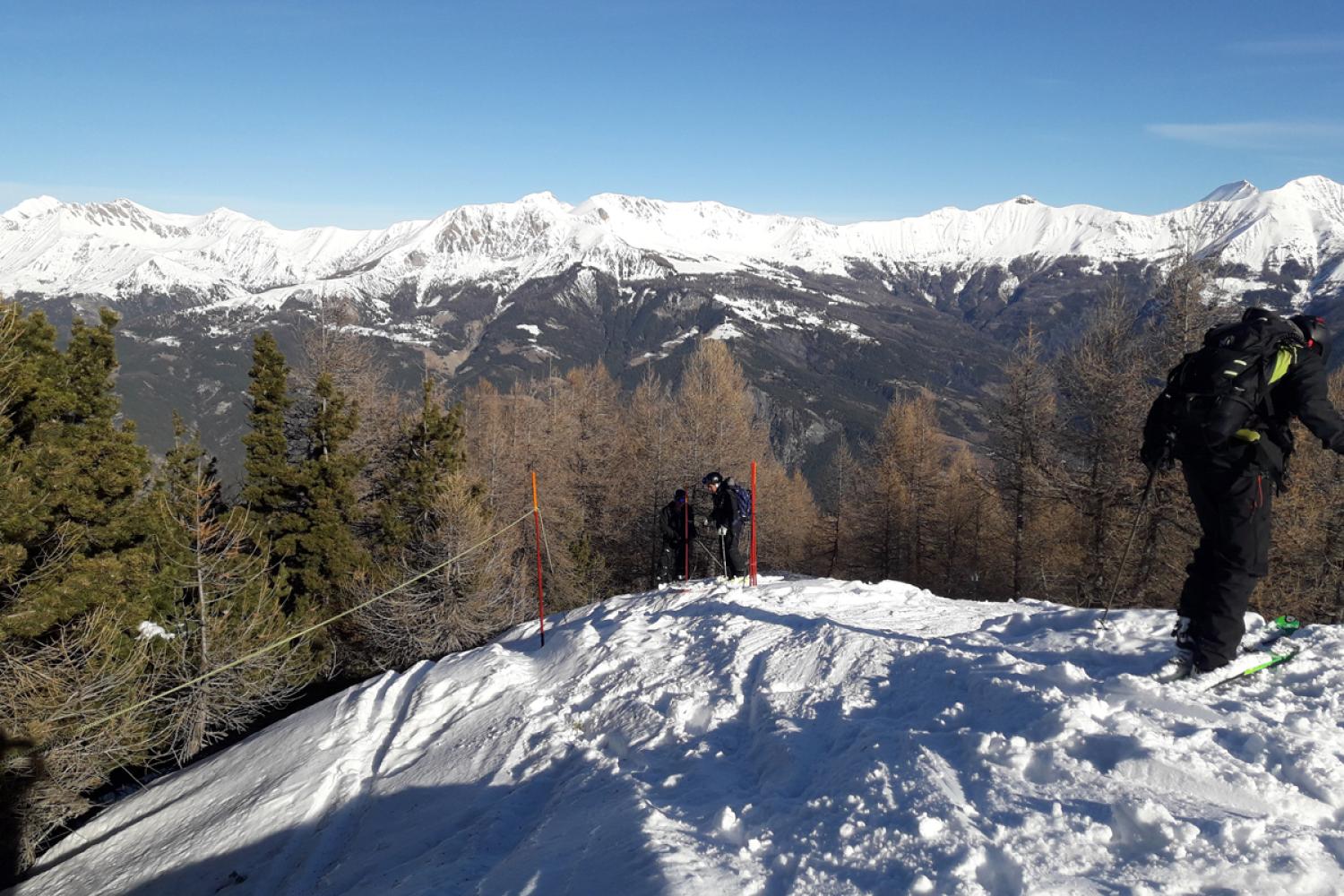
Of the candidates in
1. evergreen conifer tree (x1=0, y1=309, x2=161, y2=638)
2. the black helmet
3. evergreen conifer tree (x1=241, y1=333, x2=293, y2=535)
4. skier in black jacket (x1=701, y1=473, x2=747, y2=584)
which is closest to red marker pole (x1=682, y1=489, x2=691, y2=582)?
skier in black jacket (x1=701, y1=473, x2=747, y2=584)

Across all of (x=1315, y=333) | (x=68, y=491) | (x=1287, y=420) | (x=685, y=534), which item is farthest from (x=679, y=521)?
(x=68, y=491)

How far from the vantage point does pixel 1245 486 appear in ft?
17.5

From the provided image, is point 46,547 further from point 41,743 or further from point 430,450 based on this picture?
point 430,450

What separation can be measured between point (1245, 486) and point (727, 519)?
7961mm

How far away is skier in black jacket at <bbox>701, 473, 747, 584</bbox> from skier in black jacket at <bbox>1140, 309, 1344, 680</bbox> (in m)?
7.36

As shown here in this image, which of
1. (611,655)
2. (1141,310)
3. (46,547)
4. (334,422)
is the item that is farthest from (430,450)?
(1141,310)

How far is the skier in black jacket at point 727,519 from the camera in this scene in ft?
40.9

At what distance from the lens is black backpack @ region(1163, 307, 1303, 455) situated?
5.31 metres

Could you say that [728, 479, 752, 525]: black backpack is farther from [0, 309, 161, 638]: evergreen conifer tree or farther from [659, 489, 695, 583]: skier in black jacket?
[0, 309, 161, 638]: evergreen conifer tree

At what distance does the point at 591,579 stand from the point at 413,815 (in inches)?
1000

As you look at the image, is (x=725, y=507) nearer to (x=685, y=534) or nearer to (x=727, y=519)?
(x=727, y=519)

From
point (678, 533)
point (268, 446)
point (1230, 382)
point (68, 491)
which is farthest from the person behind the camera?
point (268, 446)

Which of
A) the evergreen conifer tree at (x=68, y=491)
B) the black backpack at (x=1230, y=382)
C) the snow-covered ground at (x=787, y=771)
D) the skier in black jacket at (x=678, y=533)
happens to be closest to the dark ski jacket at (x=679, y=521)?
the skier in black jacket at (x=678, y=533)

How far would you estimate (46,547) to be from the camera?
45.7 ft
